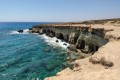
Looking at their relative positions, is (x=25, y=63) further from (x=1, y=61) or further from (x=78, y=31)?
(x=78, y=31)

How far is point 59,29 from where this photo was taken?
63.6m

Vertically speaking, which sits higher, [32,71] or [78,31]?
[78,31]

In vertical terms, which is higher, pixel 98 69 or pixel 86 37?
pixel 98 69

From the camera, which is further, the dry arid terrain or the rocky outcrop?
the rocky outcrop

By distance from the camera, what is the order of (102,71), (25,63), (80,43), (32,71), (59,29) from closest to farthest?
(102,71), (32,71), (25,63), (80,43), (59,29)

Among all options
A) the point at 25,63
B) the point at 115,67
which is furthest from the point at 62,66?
the point at 115,67

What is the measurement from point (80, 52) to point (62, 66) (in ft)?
34.6

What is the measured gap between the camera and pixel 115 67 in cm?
1622

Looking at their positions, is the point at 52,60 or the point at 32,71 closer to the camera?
the point at 32,71

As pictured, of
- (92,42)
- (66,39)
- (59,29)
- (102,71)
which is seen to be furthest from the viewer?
(59,29)

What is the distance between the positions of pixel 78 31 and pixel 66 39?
8541 mm

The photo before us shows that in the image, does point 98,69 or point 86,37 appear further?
point 86,37

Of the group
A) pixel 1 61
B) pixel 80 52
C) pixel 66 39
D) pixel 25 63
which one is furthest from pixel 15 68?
pixel 66 39

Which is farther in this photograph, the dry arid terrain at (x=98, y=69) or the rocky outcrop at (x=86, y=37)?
the rocky outcrop at (x=86, y=37)
